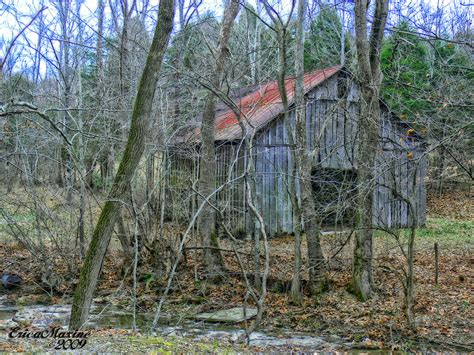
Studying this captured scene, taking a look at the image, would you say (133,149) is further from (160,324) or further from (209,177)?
(209,177)

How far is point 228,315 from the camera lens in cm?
984

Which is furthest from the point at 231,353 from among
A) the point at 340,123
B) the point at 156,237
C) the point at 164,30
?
the point at 340,123

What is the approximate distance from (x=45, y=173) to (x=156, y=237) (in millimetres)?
4337

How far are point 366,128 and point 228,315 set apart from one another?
4.57 m

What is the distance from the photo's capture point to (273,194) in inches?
662

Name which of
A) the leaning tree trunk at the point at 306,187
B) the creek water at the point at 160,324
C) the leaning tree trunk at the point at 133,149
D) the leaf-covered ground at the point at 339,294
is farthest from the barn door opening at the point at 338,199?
the leaning tree trunk at the point at 133,149

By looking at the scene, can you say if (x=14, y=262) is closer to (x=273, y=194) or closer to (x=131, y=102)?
(x=131, y=102)

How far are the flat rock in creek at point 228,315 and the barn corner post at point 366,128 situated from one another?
2201 mm

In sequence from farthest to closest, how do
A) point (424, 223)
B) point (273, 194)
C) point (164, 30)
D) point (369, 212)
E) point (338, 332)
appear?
point (424, 223) → point (273, 194) → point (369, 212) → point (338, 332) → point (164, 30)

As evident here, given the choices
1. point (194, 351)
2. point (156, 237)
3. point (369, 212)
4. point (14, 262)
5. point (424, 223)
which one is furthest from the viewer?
point (424, 223)

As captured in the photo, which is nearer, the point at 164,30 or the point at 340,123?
the point at 164,30

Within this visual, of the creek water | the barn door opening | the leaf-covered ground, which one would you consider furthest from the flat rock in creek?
the barn door opening

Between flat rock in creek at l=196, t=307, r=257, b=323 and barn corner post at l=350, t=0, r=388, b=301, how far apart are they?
7.22 feet

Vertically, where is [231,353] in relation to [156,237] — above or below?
below
